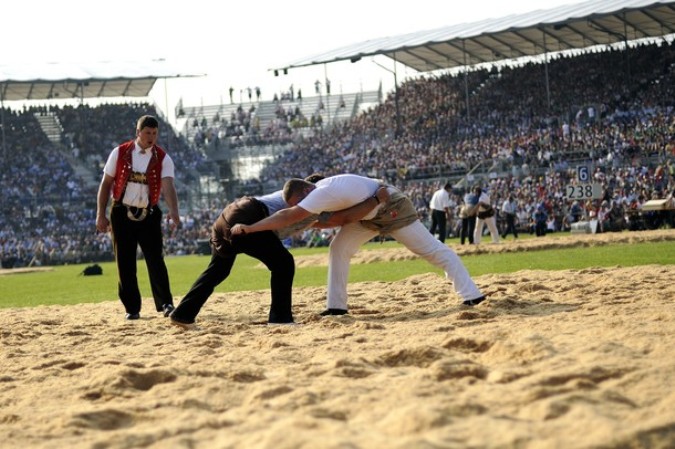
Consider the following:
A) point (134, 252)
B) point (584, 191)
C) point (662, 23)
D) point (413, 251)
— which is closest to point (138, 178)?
point (134, 252)

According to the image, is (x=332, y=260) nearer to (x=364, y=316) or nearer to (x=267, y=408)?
(x=364, y=316)

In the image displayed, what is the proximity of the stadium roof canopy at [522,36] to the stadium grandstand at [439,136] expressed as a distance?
0.44 feet

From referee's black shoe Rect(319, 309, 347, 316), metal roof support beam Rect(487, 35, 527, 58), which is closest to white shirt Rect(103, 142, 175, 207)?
referee's black shoe Rect(319, 309, 347, 316)

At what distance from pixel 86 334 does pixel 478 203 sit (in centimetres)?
1848

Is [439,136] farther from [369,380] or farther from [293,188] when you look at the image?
[369,380]

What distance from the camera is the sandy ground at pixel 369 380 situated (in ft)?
15.5

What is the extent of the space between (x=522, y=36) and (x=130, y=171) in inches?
1633

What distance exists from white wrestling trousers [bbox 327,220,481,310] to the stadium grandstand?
2464cm

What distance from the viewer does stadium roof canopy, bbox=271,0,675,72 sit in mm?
45156

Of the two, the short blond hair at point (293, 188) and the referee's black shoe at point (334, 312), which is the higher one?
the short blond hair at point (293, 188)

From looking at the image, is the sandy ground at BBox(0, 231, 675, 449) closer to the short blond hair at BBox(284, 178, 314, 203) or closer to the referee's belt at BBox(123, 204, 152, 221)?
the short blond hair at BBox(284, 178, 314, 203)

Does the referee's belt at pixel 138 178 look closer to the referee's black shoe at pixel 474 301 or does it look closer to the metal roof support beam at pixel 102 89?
the referee's black shoe at pixel 474 301

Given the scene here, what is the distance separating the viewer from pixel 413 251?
10.4 meters

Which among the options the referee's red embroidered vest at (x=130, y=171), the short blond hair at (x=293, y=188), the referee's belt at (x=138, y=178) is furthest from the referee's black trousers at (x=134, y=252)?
the short blond hair at (x=293, y=188)
